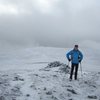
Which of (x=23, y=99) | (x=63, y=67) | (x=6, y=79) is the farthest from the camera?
(x=63, y=67)

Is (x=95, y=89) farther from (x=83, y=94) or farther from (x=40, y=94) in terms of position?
(x=40, y=94)

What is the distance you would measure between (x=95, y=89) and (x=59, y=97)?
3.48 meters

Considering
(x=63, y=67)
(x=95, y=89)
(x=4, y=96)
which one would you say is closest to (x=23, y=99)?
(x=4, y=96)

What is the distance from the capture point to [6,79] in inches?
872

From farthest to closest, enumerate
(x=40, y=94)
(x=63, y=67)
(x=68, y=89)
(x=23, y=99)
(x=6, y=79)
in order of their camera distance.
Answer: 1. (x=63, y=67)
2. (x=6, y=79)
3. (x=68, y=89)
4. (x=40, y=94)
5. (x=23, y=99)

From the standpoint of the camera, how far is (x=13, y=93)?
18062mm

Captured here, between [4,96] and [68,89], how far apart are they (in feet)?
13.6

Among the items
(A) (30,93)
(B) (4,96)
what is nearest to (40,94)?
(A) (30,93)

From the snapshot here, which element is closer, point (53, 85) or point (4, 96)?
point (4, 96)

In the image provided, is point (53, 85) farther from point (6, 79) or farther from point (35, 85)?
point (6, 79)

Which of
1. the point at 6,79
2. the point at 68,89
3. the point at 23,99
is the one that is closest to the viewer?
the point at 23,99

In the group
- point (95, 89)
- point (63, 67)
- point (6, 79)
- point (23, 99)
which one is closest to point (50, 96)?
point (23, 99)

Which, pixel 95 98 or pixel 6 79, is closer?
pixel 95 98

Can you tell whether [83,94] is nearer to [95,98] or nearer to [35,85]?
[95,98]
